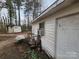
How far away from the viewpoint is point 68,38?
388cm

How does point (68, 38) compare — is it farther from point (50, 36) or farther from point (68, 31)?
point (50, 36)

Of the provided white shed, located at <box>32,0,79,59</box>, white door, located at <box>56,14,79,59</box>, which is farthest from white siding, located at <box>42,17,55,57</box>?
white door, located at <box>56,14,79,59</box>

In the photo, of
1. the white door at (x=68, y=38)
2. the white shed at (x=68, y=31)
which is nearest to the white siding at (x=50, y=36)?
the white shed at (x=68, y=31)

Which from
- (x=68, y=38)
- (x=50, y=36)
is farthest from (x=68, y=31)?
(x=50, y=36)

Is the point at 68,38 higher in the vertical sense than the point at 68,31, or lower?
lower

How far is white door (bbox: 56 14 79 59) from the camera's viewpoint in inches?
132

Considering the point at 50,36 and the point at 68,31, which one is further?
the point at 50,36

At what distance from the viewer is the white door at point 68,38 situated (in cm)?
335

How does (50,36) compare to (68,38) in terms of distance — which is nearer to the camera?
(68,38)

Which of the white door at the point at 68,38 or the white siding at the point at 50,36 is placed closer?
the white door at the point at 68,38

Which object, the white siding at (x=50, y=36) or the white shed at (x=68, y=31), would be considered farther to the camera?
the white siding at (x=50, y=36)

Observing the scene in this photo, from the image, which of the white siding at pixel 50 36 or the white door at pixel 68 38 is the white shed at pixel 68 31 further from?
the white siding at pixel 50 36

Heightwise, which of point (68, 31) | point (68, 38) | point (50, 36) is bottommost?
point (50, 36)

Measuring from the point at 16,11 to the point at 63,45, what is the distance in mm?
24585
